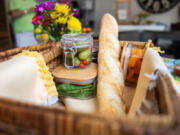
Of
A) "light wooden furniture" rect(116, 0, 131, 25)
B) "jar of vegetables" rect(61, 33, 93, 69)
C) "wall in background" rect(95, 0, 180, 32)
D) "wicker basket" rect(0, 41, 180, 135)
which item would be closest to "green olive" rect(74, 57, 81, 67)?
"jar of vegetables" rect(61, 33, 93, 69)

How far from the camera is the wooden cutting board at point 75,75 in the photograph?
606 mm

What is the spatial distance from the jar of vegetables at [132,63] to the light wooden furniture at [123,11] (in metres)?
4.33

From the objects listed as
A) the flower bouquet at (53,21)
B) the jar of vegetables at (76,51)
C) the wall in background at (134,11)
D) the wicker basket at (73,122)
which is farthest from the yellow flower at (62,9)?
the wall in background at (134,11)

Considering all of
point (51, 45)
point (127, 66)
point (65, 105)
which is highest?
point (51, 45)

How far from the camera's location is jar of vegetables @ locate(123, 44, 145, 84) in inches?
27.6

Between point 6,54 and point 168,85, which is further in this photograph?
point 6,54

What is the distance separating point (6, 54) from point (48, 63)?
172 mm

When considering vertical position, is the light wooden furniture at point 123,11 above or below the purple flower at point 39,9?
above

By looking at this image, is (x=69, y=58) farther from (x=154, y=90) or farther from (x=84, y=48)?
(x=154, y=90)

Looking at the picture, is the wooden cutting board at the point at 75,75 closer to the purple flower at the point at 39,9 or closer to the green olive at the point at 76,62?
the green olive at the point at 76,62

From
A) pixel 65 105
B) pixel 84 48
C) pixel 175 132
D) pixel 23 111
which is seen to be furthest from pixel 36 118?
pixel 84 48

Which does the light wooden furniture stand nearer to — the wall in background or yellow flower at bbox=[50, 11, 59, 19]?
the wall in background

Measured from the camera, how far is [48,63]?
2.17ft

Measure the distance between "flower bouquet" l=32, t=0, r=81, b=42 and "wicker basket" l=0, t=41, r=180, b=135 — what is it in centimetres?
58
